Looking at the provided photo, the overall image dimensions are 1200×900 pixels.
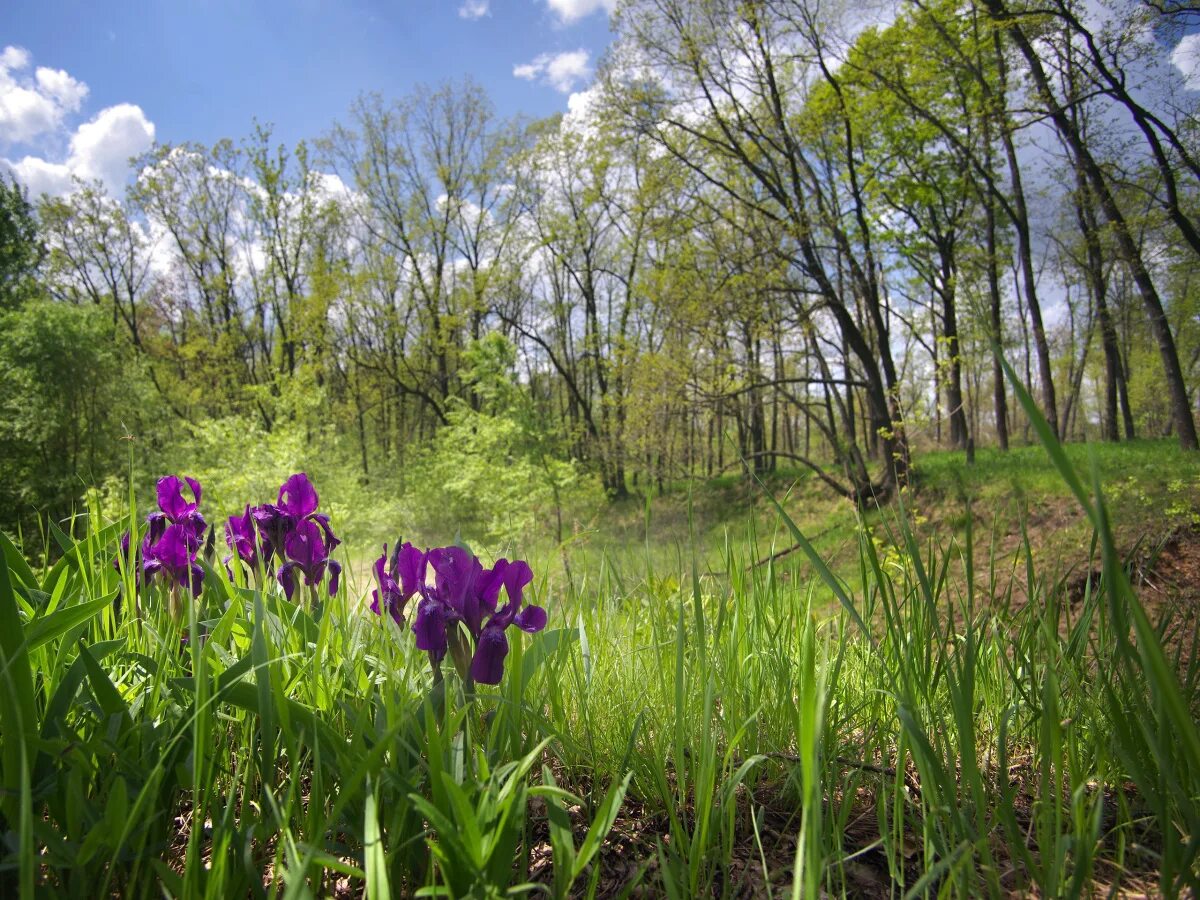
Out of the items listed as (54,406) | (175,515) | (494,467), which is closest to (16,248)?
(54,406)

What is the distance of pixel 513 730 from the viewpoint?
1097 millimetres

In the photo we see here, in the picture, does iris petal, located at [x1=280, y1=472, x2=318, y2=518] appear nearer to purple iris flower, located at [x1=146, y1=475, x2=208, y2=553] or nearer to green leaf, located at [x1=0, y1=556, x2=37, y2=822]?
purple iris flower, located at [x1=146, y1=475, x2=208, y2=553]

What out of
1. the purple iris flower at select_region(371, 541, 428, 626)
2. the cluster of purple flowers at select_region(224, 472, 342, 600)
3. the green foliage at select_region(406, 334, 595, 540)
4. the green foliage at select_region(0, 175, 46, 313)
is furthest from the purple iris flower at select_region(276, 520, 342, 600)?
the green foliage at select_region(0, 175, 46, 313)

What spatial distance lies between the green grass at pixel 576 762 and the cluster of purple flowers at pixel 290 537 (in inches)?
5.5

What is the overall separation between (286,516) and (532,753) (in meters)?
1.15

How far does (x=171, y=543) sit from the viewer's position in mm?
1543

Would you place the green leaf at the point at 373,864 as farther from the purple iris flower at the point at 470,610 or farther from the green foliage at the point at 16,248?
the green foliage at the point at 16,248

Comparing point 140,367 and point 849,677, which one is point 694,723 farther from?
point 140,367

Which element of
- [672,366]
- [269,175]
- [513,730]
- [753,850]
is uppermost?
[269,175]

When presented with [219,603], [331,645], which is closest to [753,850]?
[331,645]

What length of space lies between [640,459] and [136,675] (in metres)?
11.2

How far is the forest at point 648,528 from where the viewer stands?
2.77 feet

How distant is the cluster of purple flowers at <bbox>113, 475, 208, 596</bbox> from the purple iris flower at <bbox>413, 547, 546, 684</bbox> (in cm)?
79

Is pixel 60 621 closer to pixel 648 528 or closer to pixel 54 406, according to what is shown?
pixel 648 528
